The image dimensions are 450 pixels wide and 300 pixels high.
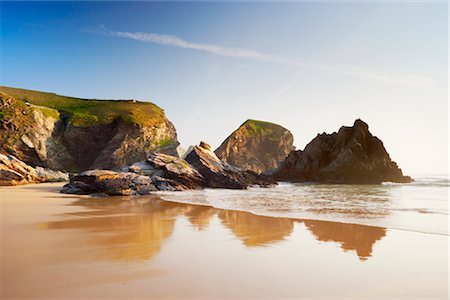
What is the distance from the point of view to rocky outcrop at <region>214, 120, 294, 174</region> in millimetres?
99375

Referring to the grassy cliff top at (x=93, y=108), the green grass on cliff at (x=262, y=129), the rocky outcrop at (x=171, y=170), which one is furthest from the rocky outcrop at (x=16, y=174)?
the green grass on cliff at (x=262, y=129)

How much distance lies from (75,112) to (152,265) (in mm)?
70037

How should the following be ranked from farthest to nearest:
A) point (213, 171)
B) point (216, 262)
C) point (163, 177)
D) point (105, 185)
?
point (213, 171)
point (163, 177)
point (105, 185)
point (216, 262)

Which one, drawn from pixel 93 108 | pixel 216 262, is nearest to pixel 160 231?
pixel 216 262

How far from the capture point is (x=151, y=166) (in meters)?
29.9

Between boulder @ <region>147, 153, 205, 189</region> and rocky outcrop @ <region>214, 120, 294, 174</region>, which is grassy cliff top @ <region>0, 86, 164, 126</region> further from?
boulder @ <region>147, 153, 205, 189</region>

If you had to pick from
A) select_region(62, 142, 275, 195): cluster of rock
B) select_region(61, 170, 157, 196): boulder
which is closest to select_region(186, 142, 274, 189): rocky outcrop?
select_region(62, 142, 275, 195): cluster of rock

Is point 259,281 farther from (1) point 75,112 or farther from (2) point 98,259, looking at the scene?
(1) point 75,112

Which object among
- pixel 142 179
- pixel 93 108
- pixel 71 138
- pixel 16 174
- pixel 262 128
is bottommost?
pixel 142 179

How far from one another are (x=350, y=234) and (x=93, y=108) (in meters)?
74.2

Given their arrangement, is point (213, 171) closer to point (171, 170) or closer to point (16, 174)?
point (171, 170)

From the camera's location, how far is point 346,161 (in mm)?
51000

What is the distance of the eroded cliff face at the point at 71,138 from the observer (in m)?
51.9

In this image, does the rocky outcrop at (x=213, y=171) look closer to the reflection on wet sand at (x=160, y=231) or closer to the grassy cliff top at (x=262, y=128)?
the reflection on wet sand at (x=160, y=231)
